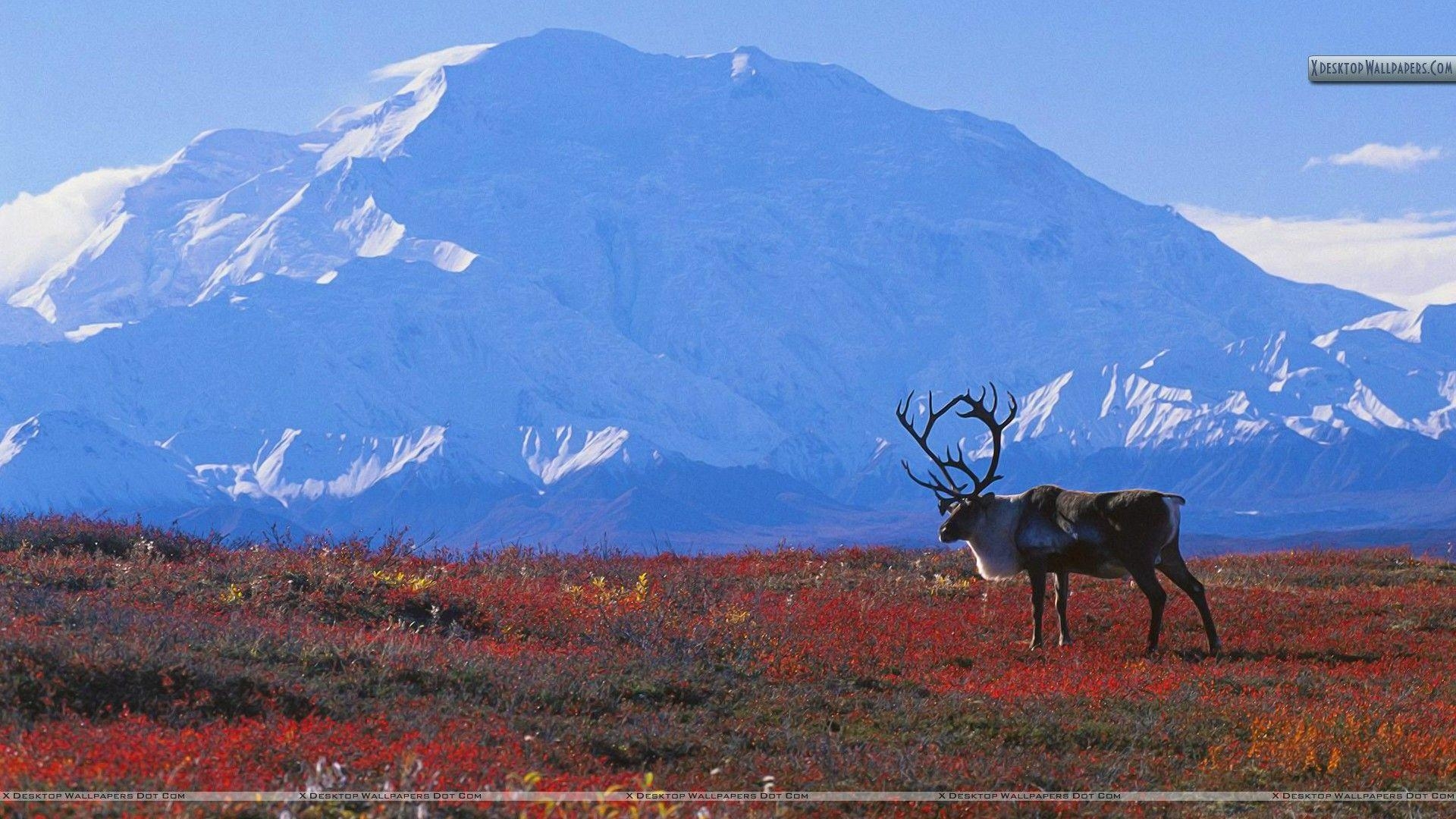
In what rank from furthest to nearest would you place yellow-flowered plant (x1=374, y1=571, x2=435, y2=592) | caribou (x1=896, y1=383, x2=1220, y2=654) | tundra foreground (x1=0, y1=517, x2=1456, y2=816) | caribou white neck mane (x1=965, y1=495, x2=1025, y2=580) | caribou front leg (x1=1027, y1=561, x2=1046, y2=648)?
caribou white neck mane (x1=965, y1=495, x2=1025, y2=580) → caribou (x1=896, y1=383, x2=1220, y2=654) → caribou front leg (x1=1027, y1=561, x2=1046, y2=648) → yellow-flowered plant (x1=374, y1=571, x2=435, y2=592) → tundra foreground (x1=0, y1=517, x2=1456, y2=816)

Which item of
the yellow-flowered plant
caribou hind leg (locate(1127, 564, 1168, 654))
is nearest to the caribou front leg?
caribou hind leg (locate(1127, 564, 1168, 654))

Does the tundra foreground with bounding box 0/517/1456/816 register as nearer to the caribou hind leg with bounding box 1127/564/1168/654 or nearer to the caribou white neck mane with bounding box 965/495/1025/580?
the caribou hind leg with bounding box 1127/564/1168/654

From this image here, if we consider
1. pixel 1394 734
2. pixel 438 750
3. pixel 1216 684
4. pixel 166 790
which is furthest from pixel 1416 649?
pixel 166 790

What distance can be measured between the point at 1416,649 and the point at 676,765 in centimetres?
1199

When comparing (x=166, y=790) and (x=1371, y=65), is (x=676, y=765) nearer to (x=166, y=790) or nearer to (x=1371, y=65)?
(x=166, y=790)

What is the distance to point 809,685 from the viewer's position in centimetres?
1380

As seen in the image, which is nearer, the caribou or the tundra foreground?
the tundra foreground

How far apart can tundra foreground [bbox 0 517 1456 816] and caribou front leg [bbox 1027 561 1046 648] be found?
320 mm

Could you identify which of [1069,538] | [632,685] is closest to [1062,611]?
[1069,538]

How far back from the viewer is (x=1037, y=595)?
61.2 feet

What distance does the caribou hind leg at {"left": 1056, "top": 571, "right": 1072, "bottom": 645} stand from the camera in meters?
18.6

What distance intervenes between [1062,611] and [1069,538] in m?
1.01

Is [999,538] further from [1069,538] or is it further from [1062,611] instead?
[1062,611]

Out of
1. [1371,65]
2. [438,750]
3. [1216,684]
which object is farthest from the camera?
[1371,65]
